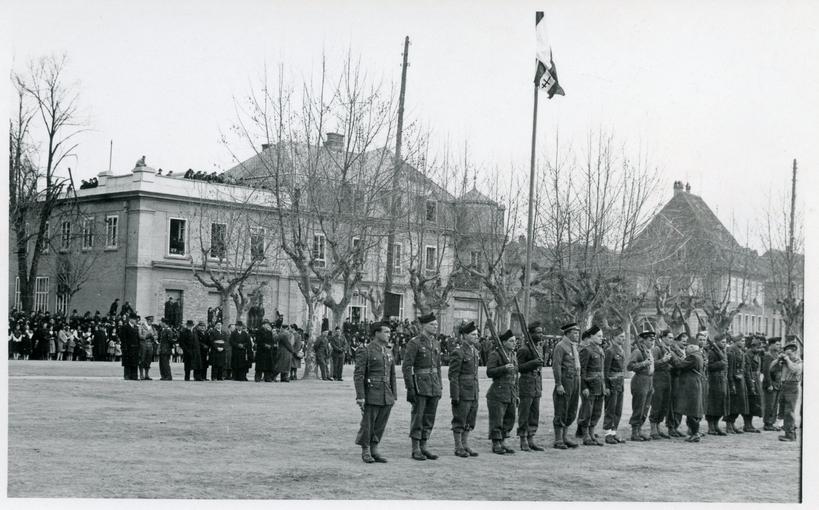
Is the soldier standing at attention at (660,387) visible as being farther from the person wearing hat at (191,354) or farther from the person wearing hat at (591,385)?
the person wearing hat at (191,354)

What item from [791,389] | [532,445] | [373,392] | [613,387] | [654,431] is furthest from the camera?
[791,389]

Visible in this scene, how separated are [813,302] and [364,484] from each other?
5.54 metres

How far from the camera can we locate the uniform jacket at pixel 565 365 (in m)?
15.4

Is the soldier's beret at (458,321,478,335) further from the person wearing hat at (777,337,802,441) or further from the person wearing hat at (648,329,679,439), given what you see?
the person wearing hat at (777,337,802,441)

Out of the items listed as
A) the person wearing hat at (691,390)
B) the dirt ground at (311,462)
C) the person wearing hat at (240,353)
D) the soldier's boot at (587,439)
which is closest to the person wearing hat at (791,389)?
the dirt ground at (311,462)

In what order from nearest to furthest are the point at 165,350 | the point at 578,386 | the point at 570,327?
1. the point at 578,386
2. the point at 570,327
3. the point at 165,350

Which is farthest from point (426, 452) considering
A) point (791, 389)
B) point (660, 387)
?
point (791, 389)

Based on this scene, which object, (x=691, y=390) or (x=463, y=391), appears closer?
(x=463, y=391)

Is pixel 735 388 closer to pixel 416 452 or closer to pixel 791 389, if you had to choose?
pixel 791 389

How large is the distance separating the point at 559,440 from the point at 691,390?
2.92 m

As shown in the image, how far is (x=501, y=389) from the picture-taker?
14383 mm

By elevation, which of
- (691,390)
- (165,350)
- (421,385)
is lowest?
(165,350)

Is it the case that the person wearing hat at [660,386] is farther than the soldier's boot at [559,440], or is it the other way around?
the person wearing hat at [660,386]

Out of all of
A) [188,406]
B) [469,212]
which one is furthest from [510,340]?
[469,212]
